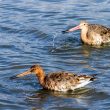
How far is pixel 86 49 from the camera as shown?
15875mm

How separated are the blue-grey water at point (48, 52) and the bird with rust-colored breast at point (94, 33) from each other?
27cm

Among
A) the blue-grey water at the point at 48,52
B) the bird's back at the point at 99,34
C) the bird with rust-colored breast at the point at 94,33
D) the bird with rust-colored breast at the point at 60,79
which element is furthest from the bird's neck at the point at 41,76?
the bird's back at the point at 99,34

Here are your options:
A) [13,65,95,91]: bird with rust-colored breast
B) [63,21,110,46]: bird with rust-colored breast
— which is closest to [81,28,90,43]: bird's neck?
[63,21,110,46]: bird with rust-colored breast

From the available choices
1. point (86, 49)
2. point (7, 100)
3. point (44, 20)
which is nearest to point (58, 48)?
point (86, 49)

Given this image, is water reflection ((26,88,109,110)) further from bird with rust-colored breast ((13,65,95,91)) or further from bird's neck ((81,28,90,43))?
bird's neck ((81,28,90,43))

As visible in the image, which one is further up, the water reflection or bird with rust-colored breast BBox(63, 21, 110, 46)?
bird with rust-colored breast BBox(63, 21, 110, 46)

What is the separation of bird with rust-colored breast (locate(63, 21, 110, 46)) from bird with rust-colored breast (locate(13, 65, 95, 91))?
153 inches

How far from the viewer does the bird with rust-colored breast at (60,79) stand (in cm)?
1253

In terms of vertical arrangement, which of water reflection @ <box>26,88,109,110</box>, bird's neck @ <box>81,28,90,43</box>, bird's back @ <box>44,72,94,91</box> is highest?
bird's neck @ <box>81,28,90,43</box>

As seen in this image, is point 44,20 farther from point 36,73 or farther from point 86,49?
point 36,73

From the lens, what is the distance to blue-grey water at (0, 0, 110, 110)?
472 inches

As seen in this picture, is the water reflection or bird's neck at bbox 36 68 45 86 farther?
bird's neck at bbox 36 68 45 86

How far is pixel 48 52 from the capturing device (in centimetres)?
1520

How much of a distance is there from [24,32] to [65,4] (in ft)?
11.4
